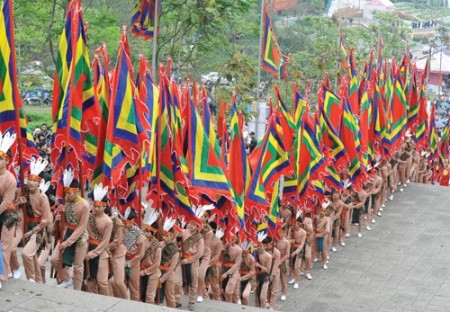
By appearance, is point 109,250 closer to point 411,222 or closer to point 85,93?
point 85,93

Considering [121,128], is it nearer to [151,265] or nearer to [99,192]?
[99,192]

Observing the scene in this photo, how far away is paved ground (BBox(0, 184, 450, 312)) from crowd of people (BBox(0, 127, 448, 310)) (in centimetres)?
46

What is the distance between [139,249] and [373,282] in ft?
19.6

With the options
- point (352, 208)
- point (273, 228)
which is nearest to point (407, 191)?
point (352, 208)

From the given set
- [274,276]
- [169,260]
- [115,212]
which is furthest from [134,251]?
[274,276]

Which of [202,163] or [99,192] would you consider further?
[202,163]

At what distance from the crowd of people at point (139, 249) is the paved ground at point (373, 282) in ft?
1.51

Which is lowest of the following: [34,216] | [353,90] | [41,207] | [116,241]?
[116,241]

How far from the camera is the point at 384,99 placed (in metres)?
23.8

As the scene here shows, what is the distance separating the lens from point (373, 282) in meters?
17.5

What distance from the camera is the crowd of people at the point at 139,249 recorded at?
39.7 feet

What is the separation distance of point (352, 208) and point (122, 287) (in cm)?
868

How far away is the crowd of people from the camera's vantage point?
12.1 m

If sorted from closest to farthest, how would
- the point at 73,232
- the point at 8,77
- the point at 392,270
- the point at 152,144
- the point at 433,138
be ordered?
1. the point at 8,77
2. the point at 73,232
3. the point at 152,144
4. the point at 392,270
5. the point at 433,138
